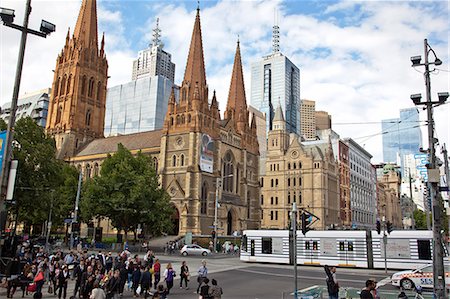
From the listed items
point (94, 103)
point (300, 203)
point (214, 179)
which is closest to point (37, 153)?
point (214, 179)

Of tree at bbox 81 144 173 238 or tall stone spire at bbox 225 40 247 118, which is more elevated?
tall stone spire at bbox 225 40 247 118

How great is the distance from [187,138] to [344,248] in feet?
109

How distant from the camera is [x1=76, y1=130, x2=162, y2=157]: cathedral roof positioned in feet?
224

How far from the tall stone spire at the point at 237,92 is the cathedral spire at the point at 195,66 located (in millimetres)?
10835

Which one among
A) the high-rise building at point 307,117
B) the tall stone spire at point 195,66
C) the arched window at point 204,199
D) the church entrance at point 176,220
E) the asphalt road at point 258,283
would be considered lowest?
the asphalt road at point 258,283

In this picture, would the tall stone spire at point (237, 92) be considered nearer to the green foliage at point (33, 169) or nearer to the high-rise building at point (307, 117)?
the green foliage at point (33, 169)

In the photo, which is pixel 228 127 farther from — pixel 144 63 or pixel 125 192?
pixel 144 63

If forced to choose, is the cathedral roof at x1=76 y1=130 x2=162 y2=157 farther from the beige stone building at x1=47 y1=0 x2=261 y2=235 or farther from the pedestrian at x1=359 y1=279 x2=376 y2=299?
the pedestrian at x1=359 y1=279 x2=376 y2=299

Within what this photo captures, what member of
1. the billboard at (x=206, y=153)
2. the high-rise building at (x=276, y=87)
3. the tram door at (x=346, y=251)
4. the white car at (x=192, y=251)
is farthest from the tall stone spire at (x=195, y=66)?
the high-rise building at (x=276, y=87)

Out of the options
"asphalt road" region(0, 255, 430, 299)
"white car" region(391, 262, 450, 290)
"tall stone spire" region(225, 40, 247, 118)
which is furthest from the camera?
"tall stone spire" region(225, 40, 247, 118)

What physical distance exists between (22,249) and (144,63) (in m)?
171

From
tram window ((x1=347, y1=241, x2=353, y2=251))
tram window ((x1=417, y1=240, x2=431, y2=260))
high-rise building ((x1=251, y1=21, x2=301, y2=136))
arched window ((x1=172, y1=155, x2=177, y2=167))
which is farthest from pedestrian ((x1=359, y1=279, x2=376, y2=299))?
high-rise building ((x1=251, y1=21, x2=301, y2=136))

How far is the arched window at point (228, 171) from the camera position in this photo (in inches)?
2493

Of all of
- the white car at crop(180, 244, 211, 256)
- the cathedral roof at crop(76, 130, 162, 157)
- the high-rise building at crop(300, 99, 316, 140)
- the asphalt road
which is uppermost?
the high-rise building at crop(300, 99, 316, 140)
